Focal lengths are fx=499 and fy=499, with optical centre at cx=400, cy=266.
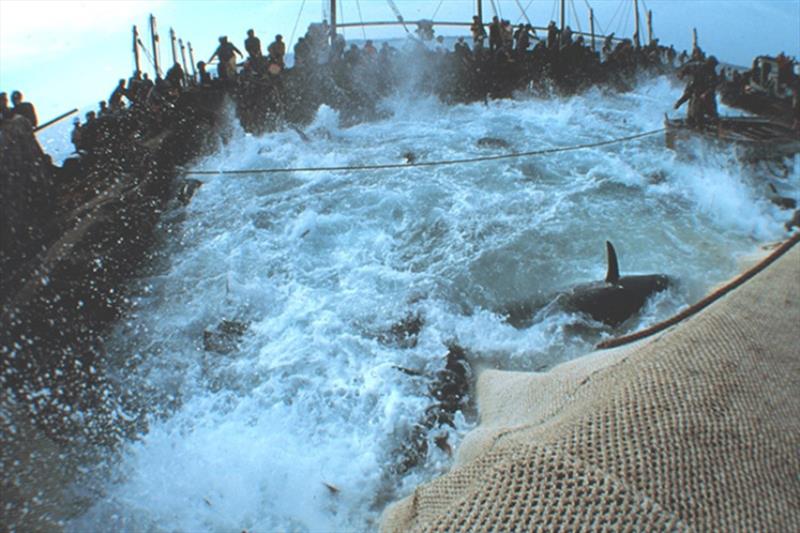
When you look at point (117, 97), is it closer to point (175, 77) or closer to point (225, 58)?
point (175, 77)

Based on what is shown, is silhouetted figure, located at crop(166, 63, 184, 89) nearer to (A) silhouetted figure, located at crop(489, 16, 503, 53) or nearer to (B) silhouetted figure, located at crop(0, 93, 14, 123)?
(B) silhouetted figure, located at crop(0, 93, 14, 123)

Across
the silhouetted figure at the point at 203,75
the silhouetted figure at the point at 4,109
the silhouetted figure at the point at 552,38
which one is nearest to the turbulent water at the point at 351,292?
the silhouetted figure at the point at 203,75

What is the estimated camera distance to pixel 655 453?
1.60 meters

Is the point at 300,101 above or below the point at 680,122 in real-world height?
above

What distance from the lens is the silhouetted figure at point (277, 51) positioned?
1366 cm

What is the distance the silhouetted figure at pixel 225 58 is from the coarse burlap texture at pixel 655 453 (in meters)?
12.6

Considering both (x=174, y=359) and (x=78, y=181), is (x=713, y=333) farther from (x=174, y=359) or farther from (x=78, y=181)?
(x=78, y=181)

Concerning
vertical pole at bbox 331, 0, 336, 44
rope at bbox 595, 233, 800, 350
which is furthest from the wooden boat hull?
vertical pole at bbox 331, 0, 336, 44

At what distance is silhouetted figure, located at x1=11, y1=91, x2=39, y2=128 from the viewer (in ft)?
22.6

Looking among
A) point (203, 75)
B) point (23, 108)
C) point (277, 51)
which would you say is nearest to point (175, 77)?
point (203, 75)

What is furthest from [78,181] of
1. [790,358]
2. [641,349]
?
[790,358]

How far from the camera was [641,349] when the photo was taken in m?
2.29

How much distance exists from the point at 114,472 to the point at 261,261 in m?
3.98

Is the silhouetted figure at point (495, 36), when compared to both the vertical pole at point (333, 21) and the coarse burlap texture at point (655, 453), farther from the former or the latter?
the coarse burlap texture at point (655, 453)
